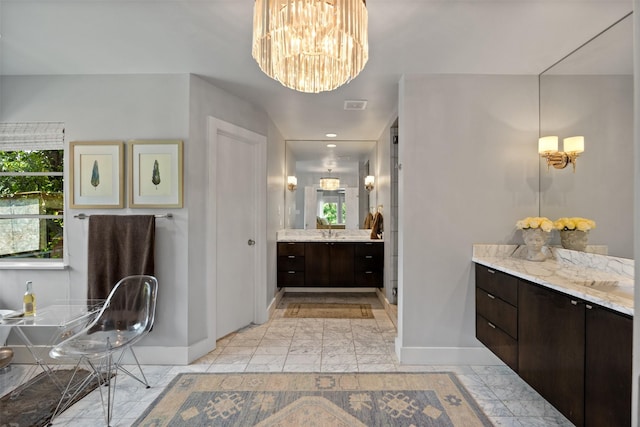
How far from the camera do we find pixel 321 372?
8.62 feet

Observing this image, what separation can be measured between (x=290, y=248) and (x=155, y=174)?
2.45m

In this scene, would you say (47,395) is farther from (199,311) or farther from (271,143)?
(271,143)

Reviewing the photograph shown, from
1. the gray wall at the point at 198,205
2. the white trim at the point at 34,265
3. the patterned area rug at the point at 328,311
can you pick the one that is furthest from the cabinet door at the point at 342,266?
the white trim at the point at 34,265

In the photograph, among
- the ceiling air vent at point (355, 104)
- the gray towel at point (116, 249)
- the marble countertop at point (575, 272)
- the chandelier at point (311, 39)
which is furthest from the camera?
the ceiling air vent at point (355, 104)

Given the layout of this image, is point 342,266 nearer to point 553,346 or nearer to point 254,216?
point 254,216

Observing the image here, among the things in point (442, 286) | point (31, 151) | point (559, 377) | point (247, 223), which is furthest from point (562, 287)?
point (31, 151)

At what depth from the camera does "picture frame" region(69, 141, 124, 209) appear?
2.75 metres

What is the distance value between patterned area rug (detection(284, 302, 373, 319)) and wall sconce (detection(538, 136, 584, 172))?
8.31 ft

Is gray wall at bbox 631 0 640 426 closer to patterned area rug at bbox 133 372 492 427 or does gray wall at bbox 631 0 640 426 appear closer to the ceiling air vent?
patterned area rug at bbox 133 372 492 427

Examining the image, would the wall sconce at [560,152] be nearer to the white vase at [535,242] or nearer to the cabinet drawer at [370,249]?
the white vase at [535,242]

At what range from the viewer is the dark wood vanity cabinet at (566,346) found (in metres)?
1.40

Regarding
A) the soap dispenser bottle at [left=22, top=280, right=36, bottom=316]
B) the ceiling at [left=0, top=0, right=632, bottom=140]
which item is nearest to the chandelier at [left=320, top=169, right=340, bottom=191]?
the ceiling at [left=0, top=0, right=632, bottom=140]

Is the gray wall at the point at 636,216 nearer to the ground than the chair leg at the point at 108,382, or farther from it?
farther from it

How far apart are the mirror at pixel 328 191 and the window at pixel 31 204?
2959 mm
